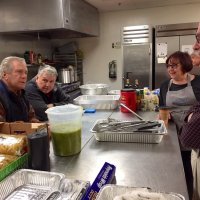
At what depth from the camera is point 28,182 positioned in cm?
91

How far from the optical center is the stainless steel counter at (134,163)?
95 cm

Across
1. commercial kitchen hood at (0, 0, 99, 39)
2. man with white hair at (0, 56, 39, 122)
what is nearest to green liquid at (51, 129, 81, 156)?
man with white hair at (0, 56, 39, 122)

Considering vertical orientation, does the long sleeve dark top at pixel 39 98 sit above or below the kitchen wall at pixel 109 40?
below

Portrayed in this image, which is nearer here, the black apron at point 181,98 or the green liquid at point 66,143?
the green liquid at point 66,143

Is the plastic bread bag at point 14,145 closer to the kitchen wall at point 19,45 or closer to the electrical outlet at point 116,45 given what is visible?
the kitchen wall at point 19,45

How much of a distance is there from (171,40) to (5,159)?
3344mm

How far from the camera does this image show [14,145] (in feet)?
3.22

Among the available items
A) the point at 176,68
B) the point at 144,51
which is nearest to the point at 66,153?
the point at 176,68

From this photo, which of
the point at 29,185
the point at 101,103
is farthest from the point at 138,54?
the point at 29,185

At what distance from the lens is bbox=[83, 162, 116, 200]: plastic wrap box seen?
77 centimetres

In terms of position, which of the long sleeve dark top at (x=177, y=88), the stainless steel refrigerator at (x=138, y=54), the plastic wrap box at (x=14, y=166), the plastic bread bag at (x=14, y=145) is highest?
the stainless steel refrigerator at (x=138, y=54)

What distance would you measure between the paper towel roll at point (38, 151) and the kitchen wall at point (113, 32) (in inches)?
143

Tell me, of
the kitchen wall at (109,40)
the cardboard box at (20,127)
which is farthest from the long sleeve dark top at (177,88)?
the kitchen wall at (109,40)

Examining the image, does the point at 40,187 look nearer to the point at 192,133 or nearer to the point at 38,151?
the point at 38,151
